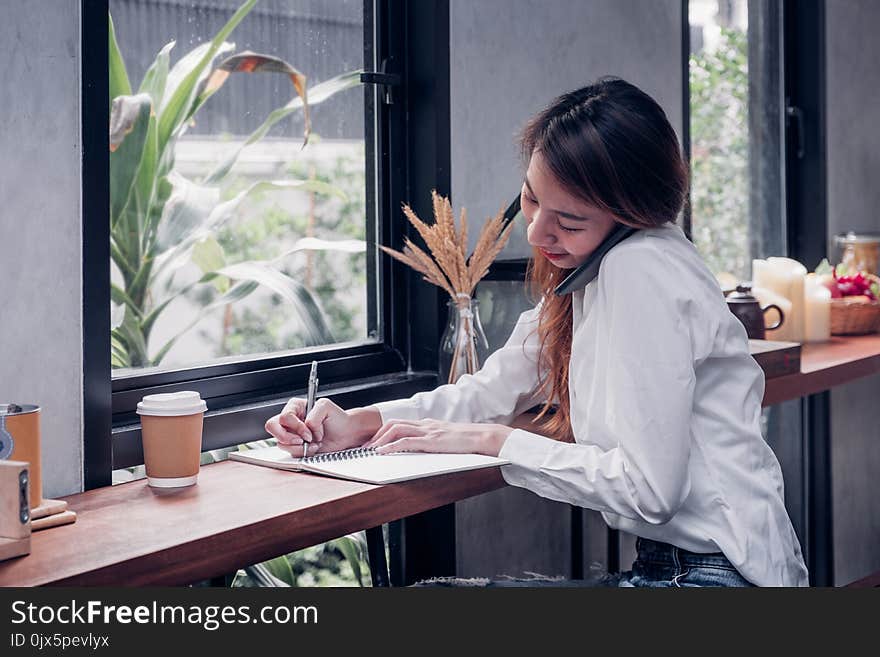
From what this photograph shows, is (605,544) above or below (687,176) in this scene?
below

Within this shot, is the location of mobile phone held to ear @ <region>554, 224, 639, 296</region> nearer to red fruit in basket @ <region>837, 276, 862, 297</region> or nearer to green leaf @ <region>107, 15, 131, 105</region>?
green leaf @ <region>107, 15, 131, 105</region>

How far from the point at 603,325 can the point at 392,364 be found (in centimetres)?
87

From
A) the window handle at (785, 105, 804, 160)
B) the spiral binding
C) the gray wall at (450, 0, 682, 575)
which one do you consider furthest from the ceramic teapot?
the spiral binding

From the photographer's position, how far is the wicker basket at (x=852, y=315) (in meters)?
3.14

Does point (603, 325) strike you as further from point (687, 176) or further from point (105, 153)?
point (105, 153)

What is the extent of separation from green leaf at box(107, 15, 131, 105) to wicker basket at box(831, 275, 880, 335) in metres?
2.11

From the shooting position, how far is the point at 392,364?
241cm

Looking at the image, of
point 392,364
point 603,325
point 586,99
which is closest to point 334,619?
point 603,325

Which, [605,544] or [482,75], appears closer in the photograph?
[482,75]

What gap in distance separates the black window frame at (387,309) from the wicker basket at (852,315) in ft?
4.49

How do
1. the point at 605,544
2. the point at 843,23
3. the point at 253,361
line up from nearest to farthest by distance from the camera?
the point at 253,361
the point at 605,544
the point at 843,23

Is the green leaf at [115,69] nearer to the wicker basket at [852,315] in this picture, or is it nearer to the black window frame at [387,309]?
the black window frame at [387,309]

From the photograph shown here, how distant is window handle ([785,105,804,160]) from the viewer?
3.60 metres

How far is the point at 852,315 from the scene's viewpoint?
10.3 feet
